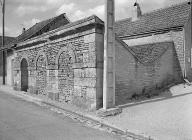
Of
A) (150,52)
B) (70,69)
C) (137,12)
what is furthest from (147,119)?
(137,12)

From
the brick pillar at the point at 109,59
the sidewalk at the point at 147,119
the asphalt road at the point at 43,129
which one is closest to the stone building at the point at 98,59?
the brick pillar at the point at 109,59

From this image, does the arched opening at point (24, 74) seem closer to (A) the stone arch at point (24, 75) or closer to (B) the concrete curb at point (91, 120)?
(A) the stone arch at point (24, 75)

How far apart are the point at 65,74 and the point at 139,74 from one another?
146 inches

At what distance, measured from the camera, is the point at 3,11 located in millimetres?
19625

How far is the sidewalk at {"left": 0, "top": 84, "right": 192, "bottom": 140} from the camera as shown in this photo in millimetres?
5301

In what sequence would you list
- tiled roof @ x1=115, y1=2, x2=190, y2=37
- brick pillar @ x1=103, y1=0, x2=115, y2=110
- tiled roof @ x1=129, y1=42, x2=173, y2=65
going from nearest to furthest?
brick pillar @ x1=103, y1=0, x2=115, y2=110 → tiled roof @ x1=129, y1=42, x2=173, y2=65 → tiled roof @ x1=115, y1=2, x2=190, y2=37

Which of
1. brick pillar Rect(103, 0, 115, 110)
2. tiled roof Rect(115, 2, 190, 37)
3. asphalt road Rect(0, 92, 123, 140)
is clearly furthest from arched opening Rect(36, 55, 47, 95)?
tiled roof Rect(115, 2, 190, 37)

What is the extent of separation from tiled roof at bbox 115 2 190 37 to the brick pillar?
7683mm

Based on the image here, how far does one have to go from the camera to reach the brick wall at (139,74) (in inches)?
350

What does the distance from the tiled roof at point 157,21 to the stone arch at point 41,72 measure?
772cm

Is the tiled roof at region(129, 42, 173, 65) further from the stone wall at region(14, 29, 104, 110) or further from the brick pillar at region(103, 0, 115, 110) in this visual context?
the stone wall at region(14, 29, 104, 110)

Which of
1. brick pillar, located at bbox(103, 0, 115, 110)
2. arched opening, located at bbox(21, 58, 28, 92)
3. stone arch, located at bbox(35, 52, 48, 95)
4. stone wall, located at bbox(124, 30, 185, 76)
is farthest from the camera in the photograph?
arched opening, located at bbox(21, 58, 28, 92)

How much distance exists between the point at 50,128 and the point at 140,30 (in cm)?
1221

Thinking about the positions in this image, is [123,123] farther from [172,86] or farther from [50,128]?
[172,86]
